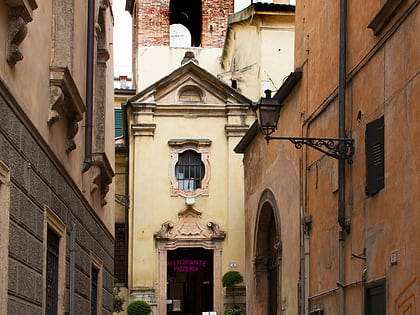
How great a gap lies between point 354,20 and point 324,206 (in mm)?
3203

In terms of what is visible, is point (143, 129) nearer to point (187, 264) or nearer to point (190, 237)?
point (190, 237)

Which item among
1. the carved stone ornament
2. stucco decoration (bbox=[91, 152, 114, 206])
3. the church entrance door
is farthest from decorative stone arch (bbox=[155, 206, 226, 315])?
stucco decoration (bbox=[91, 152, 114, 206])

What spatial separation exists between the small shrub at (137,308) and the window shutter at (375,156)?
20032 millimetres

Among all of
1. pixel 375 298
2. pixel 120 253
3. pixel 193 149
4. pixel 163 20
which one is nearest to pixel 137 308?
pixel 120 253

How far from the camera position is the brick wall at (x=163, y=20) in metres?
39.0

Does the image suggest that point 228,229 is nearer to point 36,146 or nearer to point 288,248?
point 288,248

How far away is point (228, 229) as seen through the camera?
108ft

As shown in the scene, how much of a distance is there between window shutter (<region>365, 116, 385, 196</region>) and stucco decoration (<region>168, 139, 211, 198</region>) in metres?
21.4

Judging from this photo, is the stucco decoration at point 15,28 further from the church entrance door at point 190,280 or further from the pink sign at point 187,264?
the pink sign at point 187,264

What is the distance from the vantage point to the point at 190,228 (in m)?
33.0

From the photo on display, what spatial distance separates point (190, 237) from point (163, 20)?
431 inches

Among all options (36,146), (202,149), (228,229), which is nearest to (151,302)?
→ (228,229)

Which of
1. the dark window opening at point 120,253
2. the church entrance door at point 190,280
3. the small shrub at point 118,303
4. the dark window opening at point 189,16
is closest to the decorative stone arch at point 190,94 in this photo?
the dark window opening at point 120,253

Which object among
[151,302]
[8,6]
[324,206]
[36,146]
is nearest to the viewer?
[8,6]
